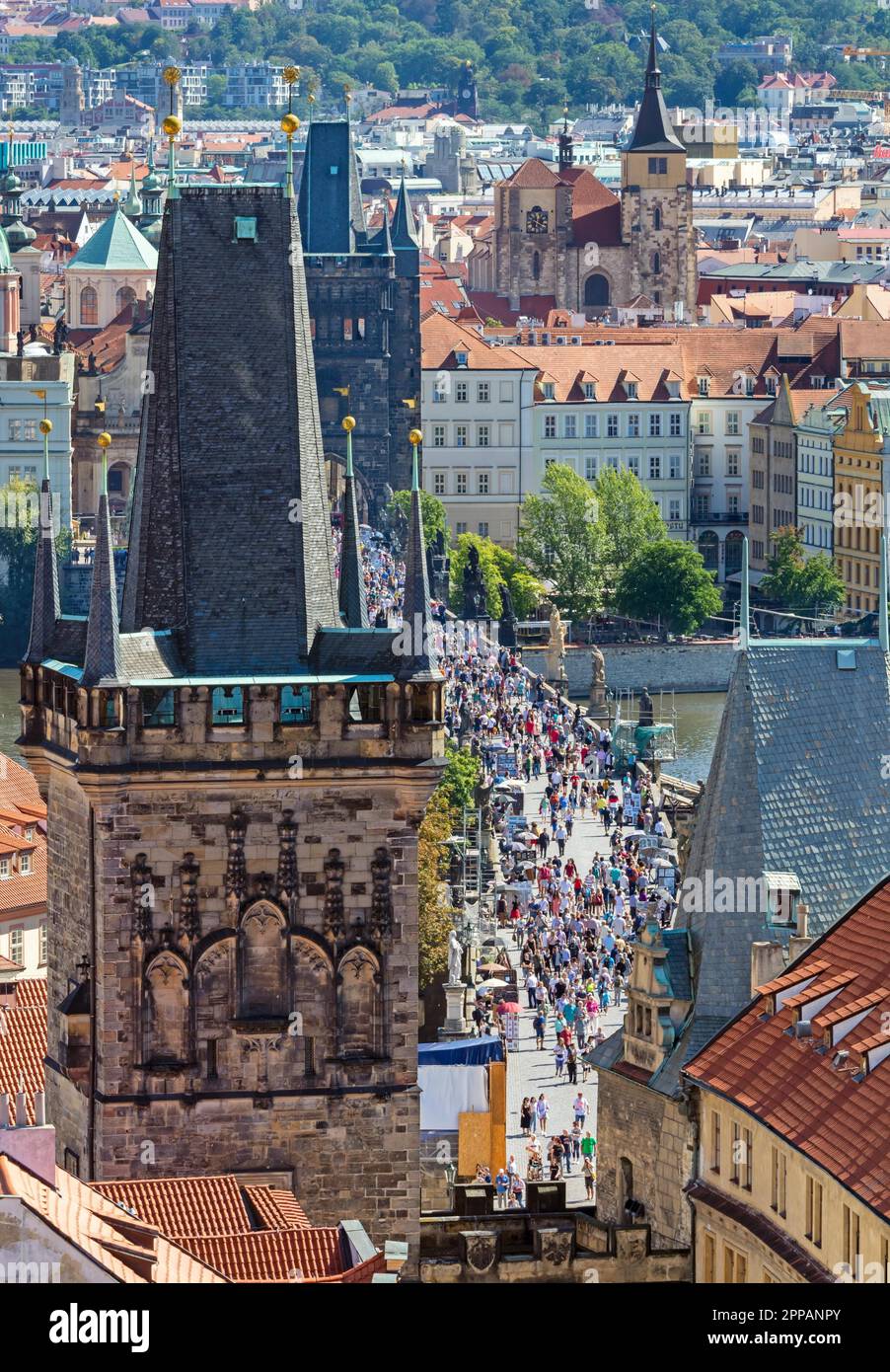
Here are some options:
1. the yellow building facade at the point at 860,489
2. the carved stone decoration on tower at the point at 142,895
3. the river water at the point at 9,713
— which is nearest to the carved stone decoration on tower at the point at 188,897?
the carved stone decoration on tower at the point at 142,895

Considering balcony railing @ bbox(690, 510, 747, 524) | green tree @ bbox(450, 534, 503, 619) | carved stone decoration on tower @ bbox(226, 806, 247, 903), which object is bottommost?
carved stone decoration on tower @ bbox(226, 806, 247, 903)

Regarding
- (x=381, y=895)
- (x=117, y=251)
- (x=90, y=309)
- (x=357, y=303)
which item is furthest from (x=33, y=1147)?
(x=117, y=251)

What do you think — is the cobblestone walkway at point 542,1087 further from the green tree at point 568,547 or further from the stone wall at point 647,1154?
the green tree at point 568,547

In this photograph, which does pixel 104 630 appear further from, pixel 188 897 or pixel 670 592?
pixel 670 592

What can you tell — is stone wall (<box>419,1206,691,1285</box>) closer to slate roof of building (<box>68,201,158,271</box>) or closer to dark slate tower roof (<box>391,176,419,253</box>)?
dark slate tower roof (<box>391,176,419,253</box>)

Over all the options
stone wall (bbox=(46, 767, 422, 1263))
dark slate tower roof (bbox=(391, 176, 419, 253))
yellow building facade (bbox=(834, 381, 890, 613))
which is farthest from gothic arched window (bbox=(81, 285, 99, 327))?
stone wall (bbox=(46, 767, 422, 1263))
